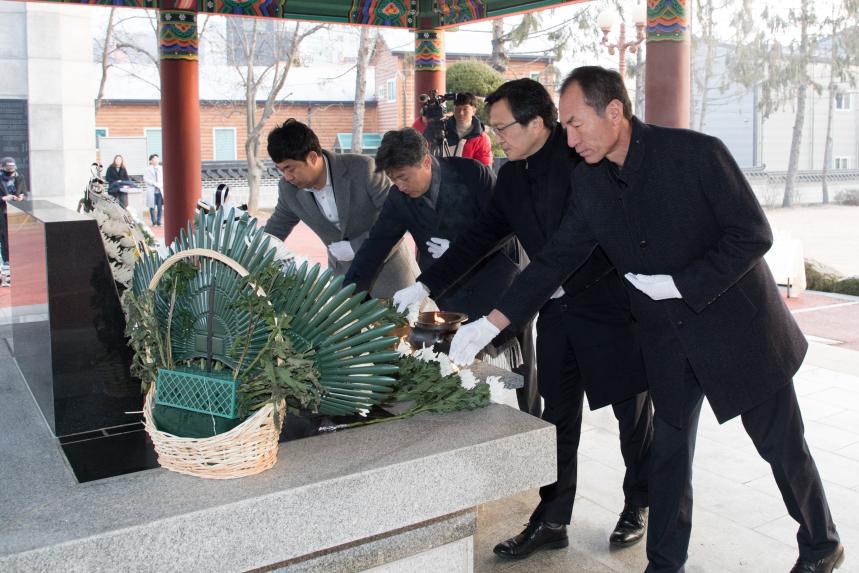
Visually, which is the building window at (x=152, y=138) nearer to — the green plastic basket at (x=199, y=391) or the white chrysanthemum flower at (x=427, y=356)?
the white chrysanthemum flower at (x=427, y=356)

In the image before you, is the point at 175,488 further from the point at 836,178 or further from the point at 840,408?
the point at 836,178

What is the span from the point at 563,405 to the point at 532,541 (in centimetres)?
46

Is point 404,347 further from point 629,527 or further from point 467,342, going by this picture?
point 629,527

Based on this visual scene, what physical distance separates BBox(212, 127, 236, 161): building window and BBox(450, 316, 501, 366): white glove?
1837cm

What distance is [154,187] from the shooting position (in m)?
16.0

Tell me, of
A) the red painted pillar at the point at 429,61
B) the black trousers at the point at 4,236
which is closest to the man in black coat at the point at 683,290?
the black trousers at the point at 4,236

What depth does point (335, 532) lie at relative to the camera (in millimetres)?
1498

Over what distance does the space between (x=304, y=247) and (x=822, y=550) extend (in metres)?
11.6

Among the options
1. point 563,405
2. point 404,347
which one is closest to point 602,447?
point 563,405

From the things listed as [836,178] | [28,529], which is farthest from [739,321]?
[836,178]

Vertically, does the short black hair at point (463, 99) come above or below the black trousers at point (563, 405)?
above

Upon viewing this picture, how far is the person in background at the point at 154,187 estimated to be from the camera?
1572 centimetres

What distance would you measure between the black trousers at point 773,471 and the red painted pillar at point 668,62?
11.0 feet

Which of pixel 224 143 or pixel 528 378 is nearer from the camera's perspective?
pixel 528 378
